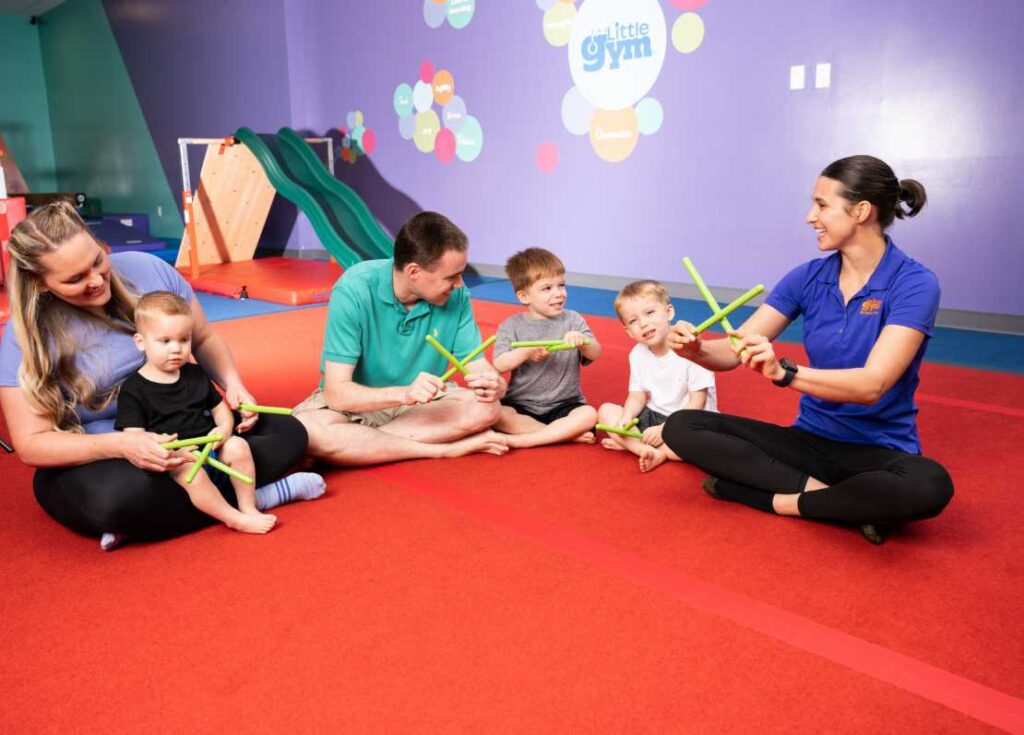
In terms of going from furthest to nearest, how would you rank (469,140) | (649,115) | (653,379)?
(469,140) → (649,115) → (653,379)

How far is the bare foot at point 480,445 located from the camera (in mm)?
2546

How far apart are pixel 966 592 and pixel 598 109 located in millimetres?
4429

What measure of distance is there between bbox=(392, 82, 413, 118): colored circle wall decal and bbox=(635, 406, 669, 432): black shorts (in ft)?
16.2

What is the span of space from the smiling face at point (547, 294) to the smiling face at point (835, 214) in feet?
2.83

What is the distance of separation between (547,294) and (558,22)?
146 inches

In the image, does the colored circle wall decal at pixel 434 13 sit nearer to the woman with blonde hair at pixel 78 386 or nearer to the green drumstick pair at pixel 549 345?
the green drumstick pair at pixel 549 345

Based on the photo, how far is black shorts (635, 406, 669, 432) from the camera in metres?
2.54

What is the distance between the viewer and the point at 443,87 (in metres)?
6.51

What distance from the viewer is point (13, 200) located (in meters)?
5.71

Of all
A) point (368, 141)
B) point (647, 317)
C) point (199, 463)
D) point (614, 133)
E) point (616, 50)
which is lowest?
point (199, 463)

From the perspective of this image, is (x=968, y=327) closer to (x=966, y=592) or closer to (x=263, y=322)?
(x=966, y=592)

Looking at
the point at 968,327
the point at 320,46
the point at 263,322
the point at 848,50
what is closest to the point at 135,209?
the point at 320,46

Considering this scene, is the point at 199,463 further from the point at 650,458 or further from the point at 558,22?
the point at 558,22

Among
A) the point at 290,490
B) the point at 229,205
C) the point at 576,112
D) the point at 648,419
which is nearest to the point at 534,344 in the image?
the point at 648,419
